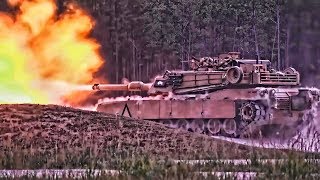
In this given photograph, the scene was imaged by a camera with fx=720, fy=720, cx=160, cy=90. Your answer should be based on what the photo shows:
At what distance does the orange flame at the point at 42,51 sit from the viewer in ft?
93.6

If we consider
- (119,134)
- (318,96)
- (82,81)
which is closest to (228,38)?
(82,81)

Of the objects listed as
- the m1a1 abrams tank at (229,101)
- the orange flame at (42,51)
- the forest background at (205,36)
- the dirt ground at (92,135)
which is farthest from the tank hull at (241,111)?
the forest background at (205,36)

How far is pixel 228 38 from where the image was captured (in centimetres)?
4859

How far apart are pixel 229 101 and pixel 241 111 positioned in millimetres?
664

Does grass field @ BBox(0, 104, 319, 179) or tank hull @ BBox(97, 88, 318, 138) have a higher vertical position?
tank hull @ BBox(97, 88, 318, 138)

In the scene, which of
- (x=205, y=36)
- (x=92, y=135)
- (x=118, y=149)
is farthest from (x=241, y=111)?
(x=205, y=36)

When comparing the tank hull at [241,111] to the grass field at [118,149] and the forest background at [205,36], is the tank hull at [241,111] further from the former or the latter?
the forest background at [205,36]

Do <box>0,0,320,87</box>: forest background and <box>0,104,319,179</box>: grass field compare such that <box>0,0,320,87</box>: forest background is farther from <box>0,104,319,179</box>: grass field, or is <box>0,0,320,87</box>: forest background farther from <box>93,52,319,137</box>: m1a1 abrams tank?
<box>0,104,319,179</box>: grass field

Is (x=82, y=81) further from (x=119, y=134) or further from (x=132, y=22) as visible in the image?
(x=119, y=134)

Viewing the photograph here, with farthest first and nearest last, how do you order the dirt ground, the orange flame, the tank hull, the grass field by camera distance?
the orange flame, the tank hull, the dirt ground, the grass field

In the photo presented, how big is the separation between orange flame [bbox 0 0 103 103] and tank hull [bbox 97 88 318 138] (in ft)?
17.0

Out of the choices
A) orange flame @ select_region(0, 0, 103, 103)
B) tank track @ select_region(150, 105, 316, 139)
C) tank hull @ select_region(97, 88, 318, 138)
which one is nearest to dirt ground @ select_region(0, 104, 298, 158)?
tank hull @ select_region(97, 88, 318, 138)

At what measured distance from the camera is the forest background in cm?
4634

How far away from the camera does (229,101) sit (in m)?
28.5
